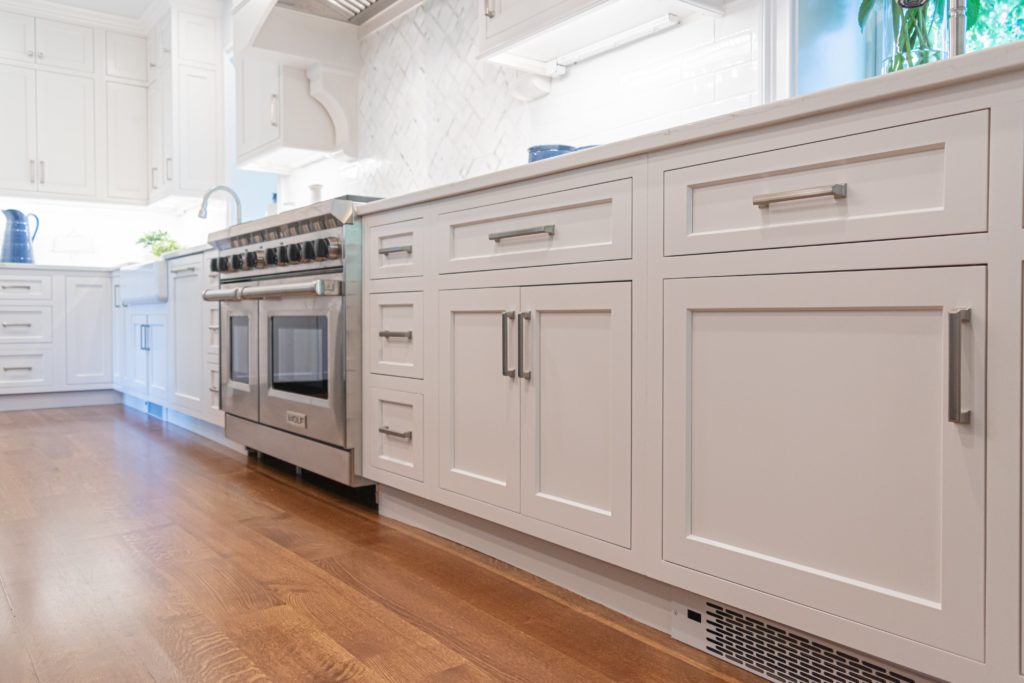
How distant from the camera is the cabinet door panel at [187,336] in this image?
352cm

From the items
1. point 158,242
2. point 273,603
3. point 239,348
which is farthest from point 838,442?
point 158,242

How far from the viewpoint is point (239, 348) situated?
3023 mm

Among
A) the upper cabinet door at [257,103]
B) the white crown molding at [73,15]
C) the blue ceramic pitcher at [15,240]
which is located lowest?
the blue ceramic pitcher at [15,240]

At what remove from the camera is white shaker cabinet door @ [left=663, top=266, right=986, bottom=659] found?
3.08 ft

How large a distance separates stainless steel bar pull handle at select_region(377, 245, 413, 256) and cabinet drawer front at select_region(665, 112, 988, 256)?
0.91 meters

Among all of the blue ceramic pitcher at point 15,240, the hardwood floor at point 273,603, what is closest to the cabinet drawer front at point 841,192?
the hardwood floor at point 273,603

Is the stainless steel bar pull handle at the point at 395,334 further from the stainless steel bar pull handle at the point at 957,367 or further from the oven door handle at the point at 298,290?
the stainless steel bar pull handle at the point at 957,367

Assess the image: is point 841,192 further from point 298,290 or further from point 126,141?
point 126,141

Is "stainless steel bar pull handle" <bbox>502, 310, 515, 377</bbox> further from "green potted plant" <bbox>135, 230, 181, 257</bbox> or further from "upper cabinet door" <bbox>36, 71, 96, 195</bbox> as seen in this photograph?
"upper cabinet door" <bbox>36, 71, 96, 195</bbox>

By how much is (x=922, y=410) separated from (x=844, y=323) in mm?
156

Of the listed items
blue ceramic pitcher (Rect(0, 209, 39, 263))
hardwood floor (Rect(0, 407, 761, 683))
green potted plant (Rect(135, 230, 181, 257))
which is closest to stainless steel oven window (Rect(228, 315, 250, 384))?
hardwood floor (Rect(0, 407, 761, 683))

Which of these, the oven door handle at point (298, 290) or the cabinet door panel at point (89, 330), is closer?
the oven door handle at point (298, 290)

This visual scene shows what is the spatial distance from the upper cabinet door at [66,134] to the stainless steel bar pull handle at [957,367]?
18.9 feet

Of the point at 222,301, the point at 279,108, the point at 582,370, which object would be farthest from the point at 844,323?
the point at 279,108
